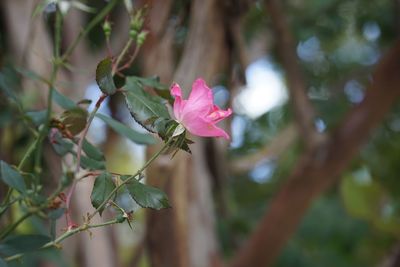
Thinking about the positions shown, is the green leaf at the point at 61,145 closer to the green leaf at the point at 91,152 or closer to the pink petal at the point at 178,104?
the green leaf at the point at 91,152

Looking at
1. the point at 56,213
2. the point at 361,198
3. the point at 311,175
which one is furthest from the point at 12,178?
the point at 361,198

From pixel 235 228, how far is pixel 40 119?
135 centimetres

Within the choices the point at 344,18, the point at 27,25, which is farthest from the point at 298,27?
the point at 27,25

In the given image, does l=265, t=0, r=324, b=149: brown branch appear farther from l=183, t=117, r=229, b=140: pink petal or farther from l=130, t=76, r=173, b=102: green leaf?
l=183, t=117, r=229, b=140: pink petal

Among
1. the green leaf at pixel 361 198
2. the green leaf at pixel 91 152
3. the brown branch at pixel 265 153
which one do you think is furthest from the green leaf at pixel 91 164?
the brown branch at pixel 265 153

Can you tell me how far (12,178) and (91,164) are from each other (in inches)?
3.2

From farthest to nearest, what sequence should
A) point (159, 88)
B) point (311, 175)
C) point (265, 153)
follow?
point (265, 153) < point (311, 175) < point (159, 88)

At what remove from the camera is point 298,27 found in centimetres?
201

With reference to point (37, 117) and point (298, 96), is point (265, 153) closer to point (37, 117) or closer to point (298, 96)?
point (298, 96)

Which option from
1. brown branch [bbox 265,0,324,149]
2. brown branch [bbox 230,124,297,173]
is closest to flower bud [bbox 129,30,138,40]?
brown branch [bbox 265,0,324,149]

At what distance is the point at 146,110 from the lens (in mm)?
497

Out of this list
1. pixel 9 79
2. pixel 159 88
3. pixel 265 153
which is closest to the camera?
pixel 159 88

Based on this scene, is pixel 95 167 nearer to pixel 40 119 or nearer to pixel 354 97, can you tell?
pixel 40 119

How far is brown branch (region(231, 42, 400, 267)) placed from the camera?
1464 millimetres
